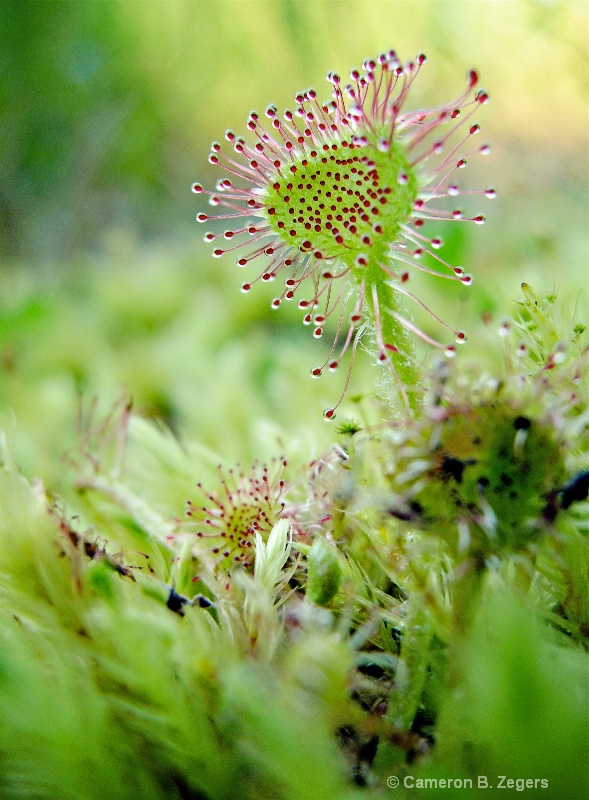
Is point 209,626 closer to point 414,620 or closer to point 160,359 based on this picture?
point 414,620

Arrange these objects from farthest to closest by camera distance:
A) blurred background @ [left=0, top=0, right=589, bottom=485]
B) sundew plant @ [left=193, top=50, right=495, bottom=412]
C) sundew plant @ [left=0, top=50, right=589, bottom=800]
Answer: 1. blurred background @ [left=0, top=0, right=589, bottom=485]
2. sundew plant @ [left=193, top=50, right=495, bottom=412]
3. sundew plant @ [left=0, top=50, right=589, bottom=800]

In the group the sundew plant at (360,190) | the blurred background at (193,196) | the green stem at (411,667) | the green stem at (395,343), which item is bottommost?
the green stem at (411,667)

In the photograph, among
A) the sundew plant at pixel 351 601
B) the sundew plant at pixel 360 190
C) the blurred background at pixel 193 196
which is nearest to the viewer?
the sundew plant at pixel 351 601

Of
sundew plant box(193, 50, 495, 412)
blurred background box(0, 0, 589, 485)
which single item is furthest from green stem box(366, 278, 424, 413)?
blurred background box(0, 0, 589, 485)

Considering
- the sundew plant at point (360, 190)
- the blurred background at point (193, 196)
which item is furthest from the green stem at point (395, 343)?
the blurred background at point (193, 196)

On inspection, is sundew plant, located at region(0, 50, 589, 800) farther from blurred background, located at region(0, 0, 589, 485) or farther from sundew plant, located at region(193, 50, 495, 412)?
blurred background, located at region(0, 0, 589, 485)

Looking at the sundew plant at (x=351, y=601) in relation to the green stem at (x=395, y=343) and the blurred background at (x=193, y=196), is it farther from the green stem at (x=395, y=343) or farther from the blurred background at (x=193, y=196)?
the blurred background at (x=193, y=196)
